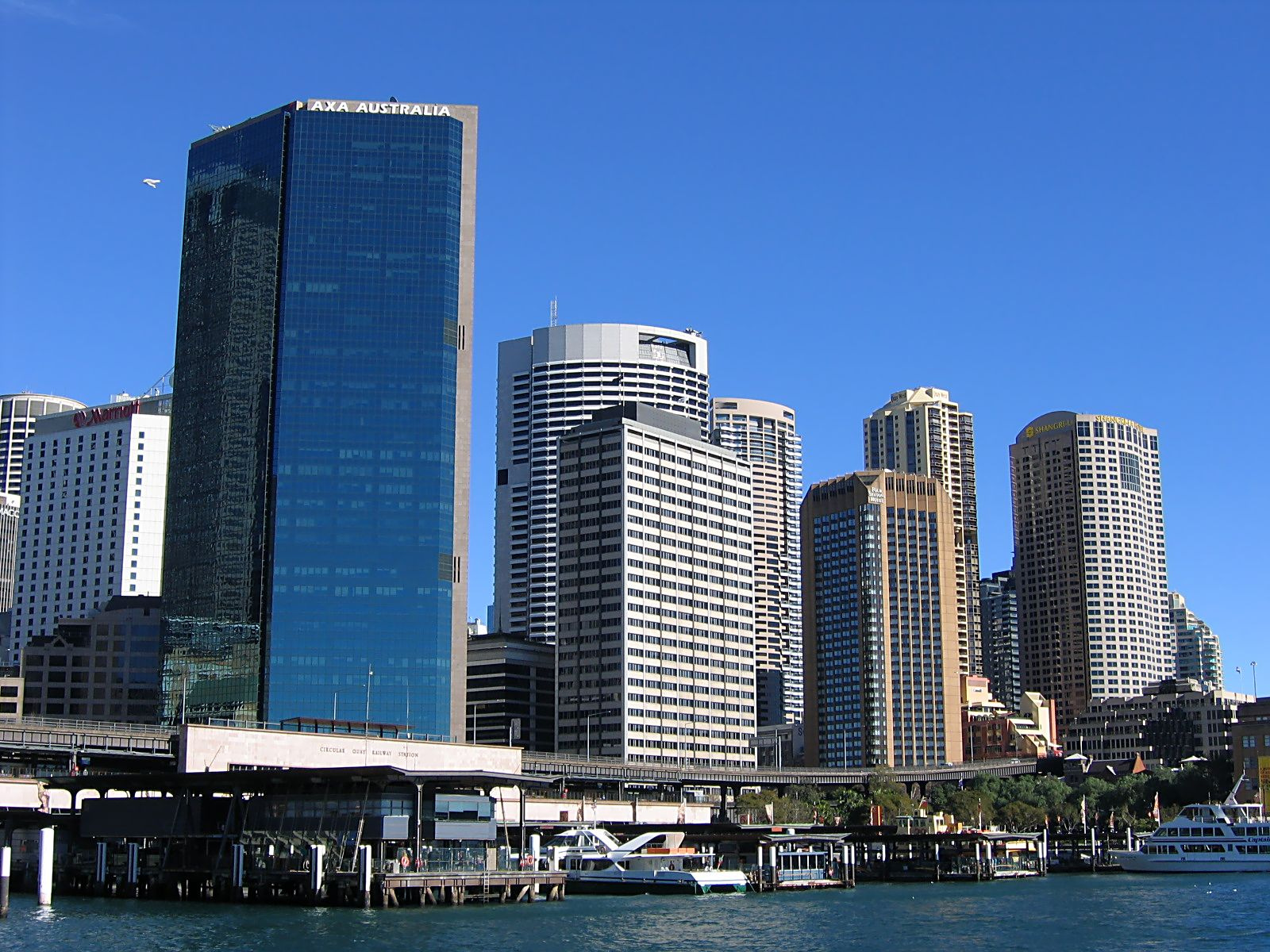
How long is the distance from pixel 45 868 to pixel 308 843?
21001mm

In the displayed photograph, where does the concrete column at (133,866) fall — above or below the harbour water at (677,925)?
above

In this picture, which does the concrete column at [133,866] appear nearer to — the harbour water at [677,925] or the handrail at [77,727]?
the harbour water at [677,925]

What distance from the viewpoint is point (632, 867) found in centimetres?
16412

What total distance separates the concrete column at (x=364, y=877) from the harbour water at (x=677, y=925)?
207 centimetres

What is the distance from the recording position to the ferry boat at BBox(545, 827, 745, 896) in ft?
518

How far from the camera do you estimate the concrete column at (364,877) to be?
403 ft

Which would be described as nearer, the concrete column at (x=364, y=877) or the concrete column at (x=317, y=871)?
the concrete column at (x=364, y=877)

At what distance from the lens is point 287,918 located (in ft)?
379

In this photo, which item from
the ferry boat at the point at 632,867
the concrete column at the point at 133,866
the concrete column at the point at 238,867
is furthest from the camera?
the ferry boat at the point at 632,867

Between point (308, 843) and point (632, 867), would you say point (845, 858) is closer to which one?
point (632, 867)

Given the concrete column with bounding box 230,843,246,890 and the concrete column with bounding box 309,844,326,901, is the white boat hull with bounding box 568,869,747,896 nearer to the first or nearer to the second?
the concrete column with bounding box 309,844,326,901

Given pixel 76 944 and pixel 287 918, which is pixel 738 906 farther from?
Result: pixel 76 944

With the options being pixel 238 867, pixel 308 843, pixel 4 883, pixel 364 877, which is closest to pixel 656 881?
pixel 308 843

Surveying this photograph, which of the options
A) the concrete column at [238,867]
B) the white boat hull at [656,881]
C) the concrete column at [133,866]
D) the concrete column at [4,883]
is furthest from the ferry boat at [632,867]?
the concrete column at [4,883]
